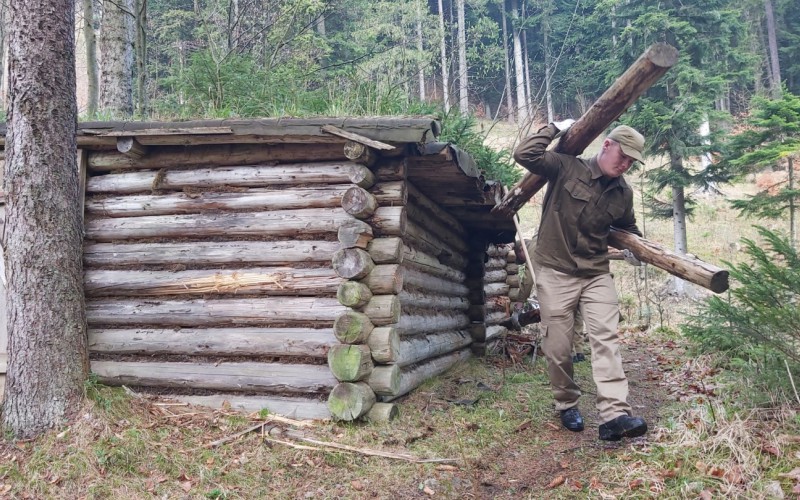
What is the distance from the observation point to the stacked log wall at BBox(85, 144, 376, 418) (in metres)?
5.87

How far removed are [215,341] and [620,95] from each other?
4.49m

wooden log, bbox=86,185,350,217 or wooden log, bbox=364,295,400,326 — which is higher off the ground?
wooden log, bbox=86,185,350,217

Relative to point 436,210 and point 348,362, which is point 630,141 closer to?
point 348,362

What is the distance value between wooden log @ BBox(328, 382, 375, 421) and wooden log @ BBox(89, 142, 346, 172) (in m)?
2.31

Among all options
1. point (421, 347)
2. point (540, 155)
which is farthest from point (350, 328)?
point (540, 155)

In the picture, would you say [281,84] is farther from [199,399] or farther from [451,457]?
[451,457]

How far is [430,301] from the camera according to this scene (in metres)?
7.97

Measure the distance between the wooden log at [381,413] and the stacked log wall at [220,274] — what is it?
48cm

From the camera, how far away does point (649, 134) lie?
62.4 ft

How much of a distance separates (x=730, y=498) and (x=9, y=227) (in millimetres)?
5971

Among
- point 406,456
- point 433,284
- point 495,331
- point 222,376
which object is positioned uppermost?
point 433,284

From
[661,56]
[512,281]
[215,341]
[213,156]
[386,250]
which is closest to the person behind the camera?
[661,56]

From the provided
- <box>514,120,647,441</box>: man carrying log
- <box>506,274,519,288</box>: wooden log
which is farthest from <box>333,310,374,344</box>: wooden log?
<box>506,274,519,288</box>: wooden log

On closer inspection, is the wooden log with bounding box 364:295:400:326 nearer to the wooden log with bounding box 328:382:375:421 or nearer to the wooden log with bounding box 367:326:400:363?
the wooden log with bounding box 367:326:400:363
